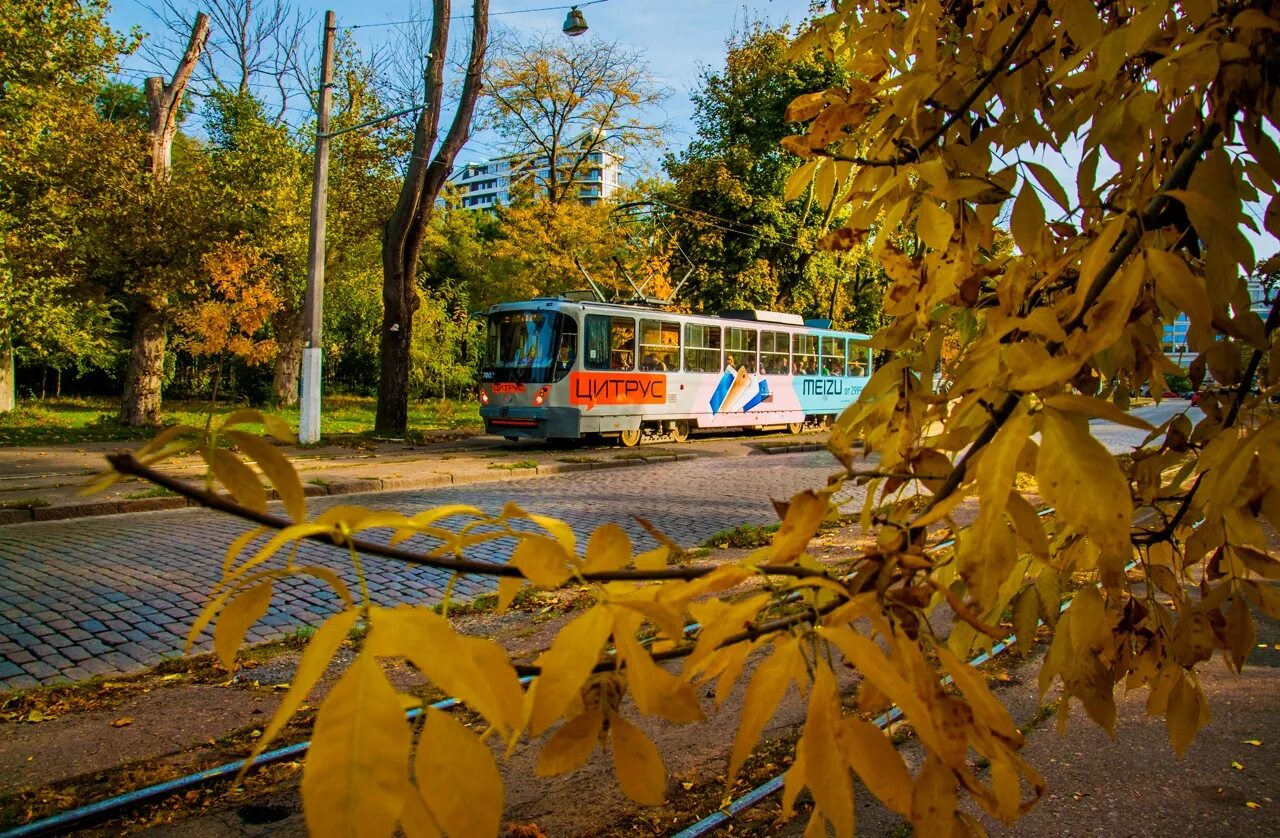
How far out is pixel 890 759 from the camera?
0.64 m

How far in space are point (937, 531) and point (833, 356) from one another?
78.9 feet

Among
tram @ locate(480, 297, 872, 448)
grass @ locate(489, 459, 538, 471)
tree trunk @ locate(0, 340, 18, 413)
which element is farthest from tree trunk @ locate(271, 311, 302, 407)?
grass @ locate(489, 459, 538, 471)

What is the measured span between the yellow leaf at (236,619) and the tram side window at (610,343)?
1643 centimetres

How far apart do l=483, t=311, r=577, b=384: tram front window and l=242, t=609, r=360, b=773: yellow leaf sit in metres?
16.3

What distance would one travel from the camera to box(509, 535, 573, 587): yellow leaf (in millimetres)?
644

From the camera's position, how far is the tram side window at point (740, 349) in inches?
826

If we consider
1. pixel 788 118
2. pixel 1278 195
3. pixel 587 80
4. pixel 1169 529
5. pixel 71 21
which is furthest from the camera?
pixel 587 80

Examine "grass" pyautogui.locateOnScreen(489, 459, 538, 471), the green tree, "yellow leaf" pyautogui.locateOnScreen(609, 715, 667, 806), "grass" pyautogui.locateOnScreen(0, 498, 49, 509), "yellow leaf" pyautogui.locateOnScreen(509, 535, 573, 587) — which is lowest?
"grass" pyautogui.locateOnScreen(0, 498, 49, 509)

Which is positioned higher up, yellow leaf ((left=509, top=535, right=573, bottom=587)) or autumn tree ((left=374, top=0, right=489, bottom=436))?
autumn tree ((left=374, top=0, right=489, bottom=436))

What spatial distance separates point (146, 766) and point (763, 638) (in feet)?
11.5

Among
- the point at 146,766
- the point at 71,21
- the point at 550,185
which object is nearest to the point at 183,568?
the point at 146,766

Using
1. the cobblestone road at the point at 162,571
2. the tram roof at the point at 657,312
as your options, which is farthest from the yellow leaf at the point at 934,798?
the tram roof at the point at 657,312

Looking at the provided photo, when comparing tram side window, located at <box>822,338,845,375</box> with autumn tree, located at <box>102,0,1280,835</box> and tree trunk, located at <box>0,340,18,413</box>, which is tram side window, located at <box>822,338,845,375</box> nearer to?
tree trunk, located at <box>0,340,18,413</box>

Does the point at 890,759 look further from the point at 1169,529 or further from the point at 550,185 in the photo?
the point at 550,185
